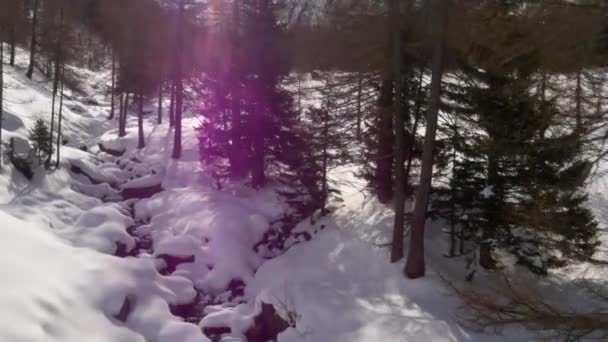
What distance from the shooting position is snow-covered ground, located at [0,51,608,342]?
8.30 m

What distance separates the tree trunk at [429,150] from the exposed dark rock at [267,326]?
3.71m

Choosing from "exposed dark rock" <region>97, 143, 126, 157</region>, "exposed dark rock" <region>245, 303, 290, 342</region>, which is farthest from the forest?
"exposed dark rock" <region>97, 143, 126, 157</region>

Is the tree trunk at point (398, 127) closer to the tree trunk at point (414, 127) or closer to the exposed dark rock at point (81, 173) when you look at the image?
the tree trunk at point (414, 127)

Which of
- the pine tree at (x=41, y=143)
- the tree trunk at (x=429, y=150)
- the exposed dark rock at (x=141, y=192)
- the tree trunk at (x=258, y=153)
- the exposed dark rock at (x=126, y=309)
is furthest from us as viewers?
the exposed dark rock at (x=141, y=192)

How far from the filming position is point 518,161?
10.5 metres

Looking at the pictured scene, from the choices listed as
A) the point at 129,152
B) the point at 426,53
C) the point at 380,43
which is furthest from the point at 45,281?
the point at 129,152

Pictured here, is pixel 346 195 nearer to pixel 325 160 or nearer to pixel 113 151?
pixel 325 160

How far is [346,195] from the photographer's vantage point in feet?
56.0

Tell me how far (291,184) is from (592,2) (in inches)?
456

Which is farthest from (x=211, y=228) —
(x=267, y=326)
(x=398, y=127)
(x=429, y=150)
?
(x=429, y=150)

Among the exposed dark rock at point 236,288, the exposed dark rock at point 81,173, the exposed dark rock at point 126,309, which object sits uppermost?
the exposed dark rock at point 81,173

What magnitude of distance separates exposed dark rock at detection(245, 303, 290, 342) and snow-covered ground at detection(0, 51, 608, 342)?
212 mm

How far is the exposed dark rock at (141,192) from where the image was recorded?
1858 cm

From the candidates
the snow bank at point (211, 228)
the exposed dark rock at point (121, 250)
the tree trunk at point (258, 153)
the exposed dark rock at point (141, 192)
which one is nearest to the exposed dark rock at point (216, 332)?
the snow bank at point (211, 228)
